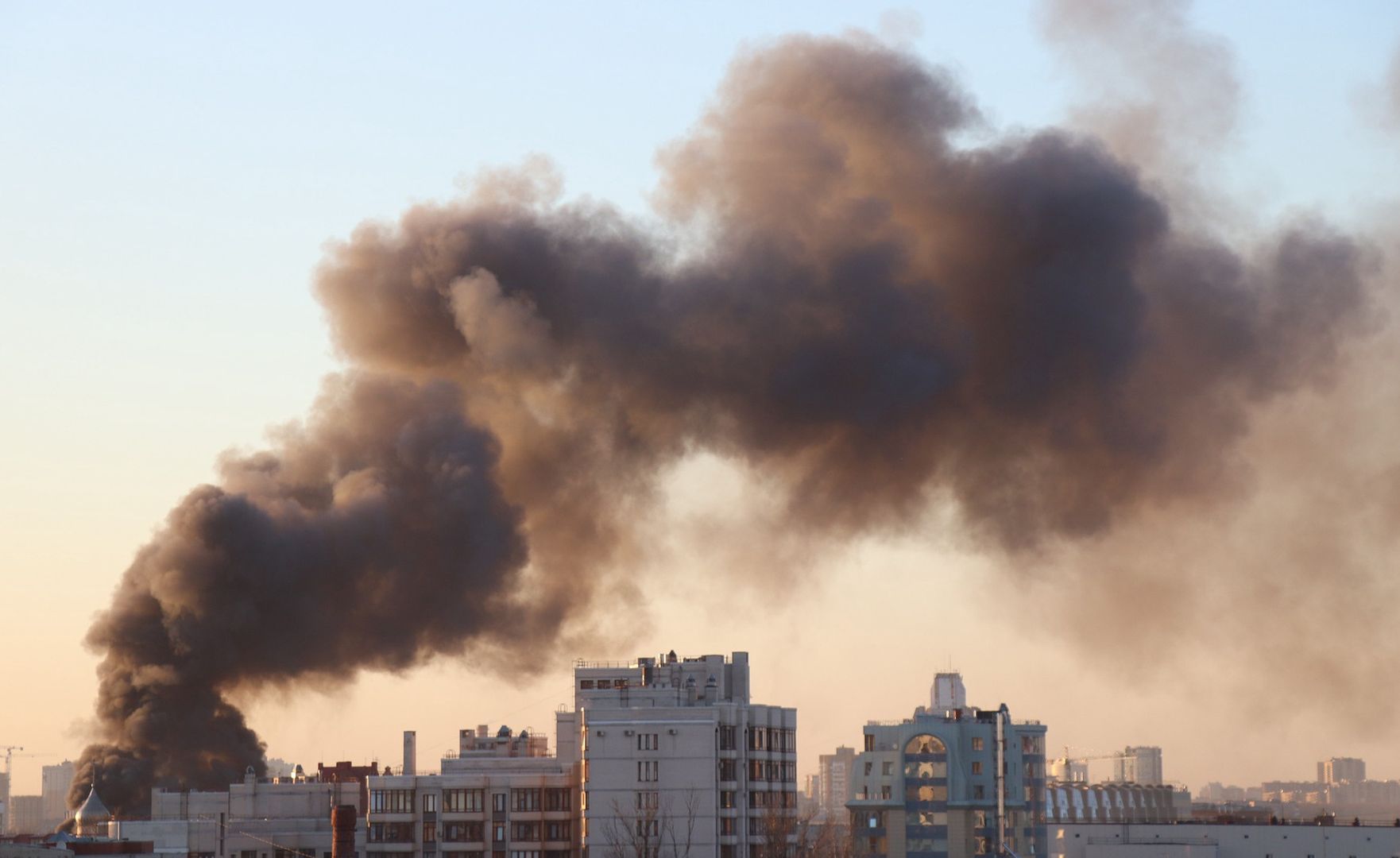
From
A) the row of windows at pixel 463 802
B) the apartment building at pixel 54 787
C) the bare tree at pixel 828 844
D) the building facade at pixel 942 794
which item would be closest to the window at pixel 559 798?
the row of windows at pixel 463 802

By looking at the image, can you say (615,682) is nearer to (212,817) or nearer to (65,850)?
(212,817)

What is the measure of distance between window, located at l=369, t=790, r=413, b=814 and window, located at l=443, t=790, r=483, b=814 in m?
1.29

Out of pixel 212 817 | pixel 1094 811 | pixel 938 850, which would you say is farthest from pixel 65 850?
pixel 1094 811

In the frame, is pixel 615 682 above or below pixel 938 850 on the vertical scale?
above

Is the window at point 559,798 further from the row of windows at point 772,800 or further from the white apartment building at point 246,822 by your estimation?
the white apartment building at point 246,822

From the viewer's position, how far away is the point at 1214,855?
9112 centimetres

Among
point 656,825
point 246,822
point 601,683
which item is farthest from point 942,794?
point 246,822

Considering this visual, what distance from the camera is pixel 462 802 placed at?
80500 mm

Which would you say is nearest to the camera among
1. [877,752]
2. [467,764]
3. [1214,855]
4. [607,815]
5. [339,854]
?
[339,854]

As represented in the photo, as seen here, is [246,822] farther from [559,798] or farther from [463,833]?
[559,798]

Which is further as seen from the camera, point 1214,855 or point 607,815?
point 1214,855

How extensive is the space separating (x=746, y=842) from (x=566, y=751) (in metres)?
8.59

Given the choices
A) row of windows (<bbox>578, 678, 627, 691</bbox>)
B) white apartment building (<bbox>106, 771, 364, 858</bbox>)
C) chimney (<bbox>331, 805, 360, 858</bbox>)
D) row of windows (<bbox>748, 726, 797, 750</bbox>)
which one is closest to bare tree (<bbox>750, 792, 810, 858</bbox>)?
row of windows (<bbox>748, 726, 797, 750</bbox>)

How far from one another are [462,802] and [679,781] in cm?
842
